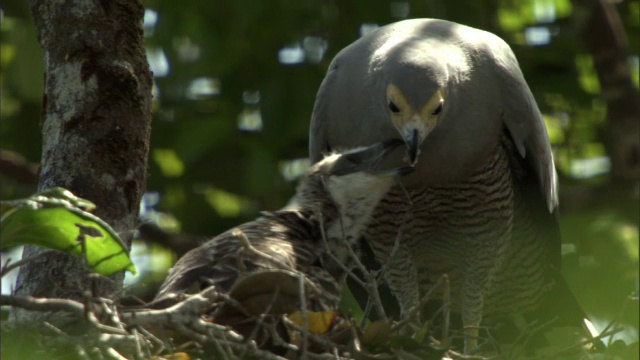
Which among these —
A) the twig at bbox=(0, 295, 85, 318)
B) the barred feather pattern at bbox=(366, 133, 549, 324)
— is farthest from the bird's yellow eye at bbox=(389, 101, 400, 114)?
the twig at bbox=(0, 295, 85, 318)

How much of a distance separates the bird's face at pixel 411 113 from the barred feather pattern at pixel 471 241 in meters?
0.47

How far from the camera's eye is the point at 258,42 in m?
7.03

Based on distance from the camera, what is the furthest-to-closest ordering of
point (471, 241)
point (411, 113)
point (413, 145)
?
point (471, 241) < point (411, 113) < point (413, 145)

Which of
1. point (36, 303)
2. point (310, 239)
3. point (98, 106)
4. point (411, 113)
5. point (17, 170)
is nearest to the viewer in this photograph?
point (36, 303)

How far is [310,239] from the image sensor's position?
457 cm

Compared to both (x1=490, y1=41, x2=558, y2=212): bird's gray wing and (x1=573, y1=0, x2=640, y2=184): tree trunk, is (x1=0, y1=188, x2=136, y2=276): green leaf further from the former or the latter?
(x1=573, y1=0, x2=640, y2=184): tree trunk

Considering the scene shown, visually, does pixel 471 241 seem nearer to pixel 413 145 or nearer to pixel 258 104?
pixel 413 145

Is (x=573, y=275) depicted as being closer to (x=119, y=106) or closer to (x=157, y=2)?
(x=157, y=2)

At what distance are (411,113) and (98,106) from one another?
1.62 meters

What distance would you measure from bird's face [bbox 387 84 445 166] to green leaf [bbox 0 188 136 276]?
1.98 meters

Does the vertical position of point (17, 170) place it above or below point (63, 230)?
below

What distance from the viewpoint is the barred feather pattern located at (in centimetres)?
575

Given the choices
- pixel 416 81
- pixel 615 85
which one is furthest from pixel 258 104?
pixel 615 85

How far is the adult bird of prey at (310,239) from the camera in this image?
399 cm
